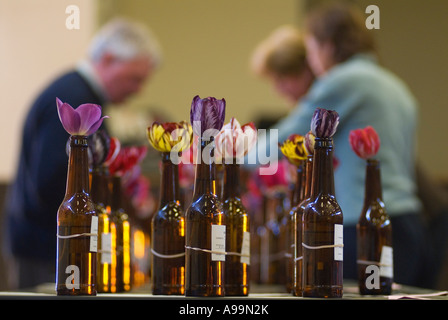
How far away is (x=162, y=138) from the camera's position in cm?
134

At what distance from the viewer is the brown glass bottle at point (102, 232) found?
4.72 ft

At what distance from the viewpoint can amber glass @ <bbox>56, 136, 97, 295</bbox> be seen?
1.20 meters

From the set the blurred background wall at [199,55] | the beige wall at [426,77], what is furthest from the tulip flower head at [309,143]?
the beige wall at [426,77]

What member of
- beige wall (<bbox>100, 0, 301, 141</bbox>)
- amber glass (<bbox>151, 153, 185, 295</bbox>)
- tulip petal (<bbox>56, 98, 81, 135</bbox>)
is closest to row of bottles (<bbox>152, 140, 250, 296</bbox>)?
amber glass (<bbox>151, 153, 185, 295</bbox>)

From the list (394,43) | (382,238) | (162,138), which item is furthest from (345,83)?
Result: (394,43)

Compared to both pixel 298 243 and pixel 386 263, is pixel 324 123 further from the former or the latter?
pixel 386 263

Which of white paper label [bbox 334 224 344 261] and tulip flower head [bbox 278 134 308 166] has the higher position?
tulip flower head [bbox 278 134 308 166]

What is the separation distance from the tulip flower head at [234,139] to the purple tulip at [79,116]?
0.79 ft

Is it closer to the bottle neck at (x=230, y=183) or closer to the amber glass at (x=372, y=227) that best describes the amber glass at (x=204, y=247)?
the bottle neck at (x=230, y=183)

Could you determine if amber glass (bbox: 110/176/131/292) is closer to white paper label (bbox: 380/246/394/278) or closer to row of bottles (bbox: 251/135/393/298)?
row of bottles (bbox: 251/135/393/298)

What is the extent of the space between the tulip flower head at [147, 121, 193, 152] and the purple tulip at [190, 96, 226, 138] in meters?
0.08

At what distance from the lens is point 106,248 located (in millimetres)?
1440
